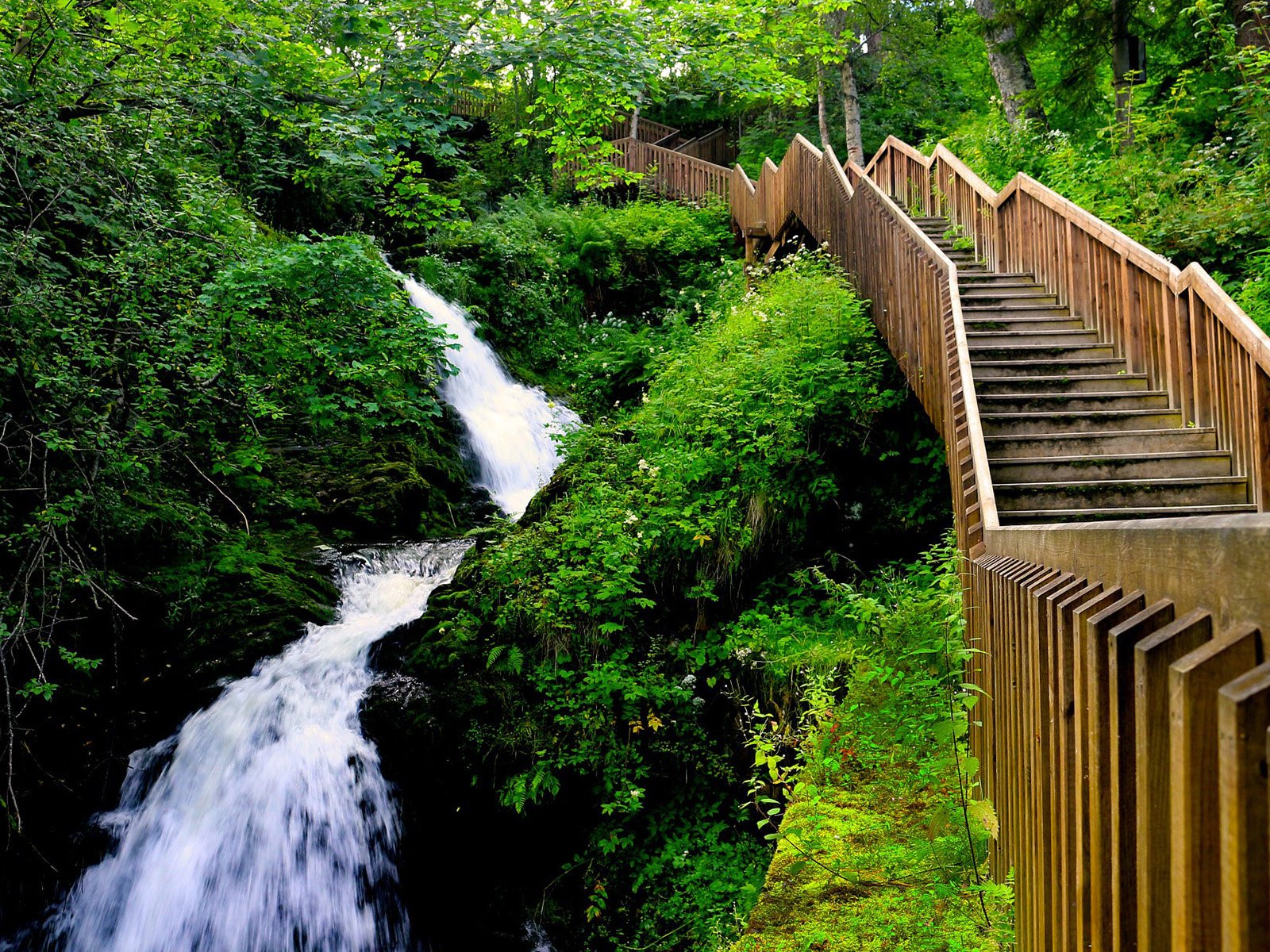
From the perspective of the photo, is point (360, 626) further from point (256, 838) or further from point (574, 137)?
point (574, 137)

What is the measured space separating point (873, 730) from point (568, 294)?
1521 centimetres

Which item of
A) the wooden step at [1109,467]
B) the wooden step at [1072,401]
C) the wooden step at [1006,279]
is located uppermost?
the wooden step at [1006,279]

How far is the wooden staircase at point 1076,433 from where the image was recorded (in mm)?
6449

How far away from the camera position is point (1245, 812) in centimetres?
108

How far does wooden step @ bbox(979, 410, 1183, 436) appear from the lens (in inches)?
285

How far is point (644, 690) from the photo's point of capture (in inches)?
319

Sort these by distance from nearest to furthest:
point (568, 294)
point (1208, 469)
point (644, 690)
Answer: point (1208, 469), point (644, 690), point (568, 294)

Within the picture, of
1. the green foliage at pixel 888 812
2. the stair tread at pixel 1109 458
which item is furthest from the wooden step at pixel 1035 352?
the green foliage at pixel 888 812

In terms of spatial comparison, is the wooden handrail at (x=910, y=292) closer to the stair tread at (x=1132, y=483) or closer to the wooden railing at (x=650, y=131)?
the stair tread at (x=1132, y=483)

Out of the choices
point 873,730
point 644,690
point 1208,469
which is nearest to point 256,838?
point 644,690

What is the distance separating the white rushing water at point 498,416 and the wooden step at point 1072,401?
→ 279 inches

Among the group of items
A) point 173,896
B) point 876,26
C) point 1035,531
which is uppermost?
point 876,26

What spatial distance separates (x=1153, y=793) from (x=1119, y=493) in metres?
5.76

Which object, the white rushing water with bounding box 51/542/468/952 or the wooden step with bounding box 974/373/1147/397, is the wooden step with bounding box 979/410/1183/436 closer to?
the wooden step with bounding box 974/373/1147/397
